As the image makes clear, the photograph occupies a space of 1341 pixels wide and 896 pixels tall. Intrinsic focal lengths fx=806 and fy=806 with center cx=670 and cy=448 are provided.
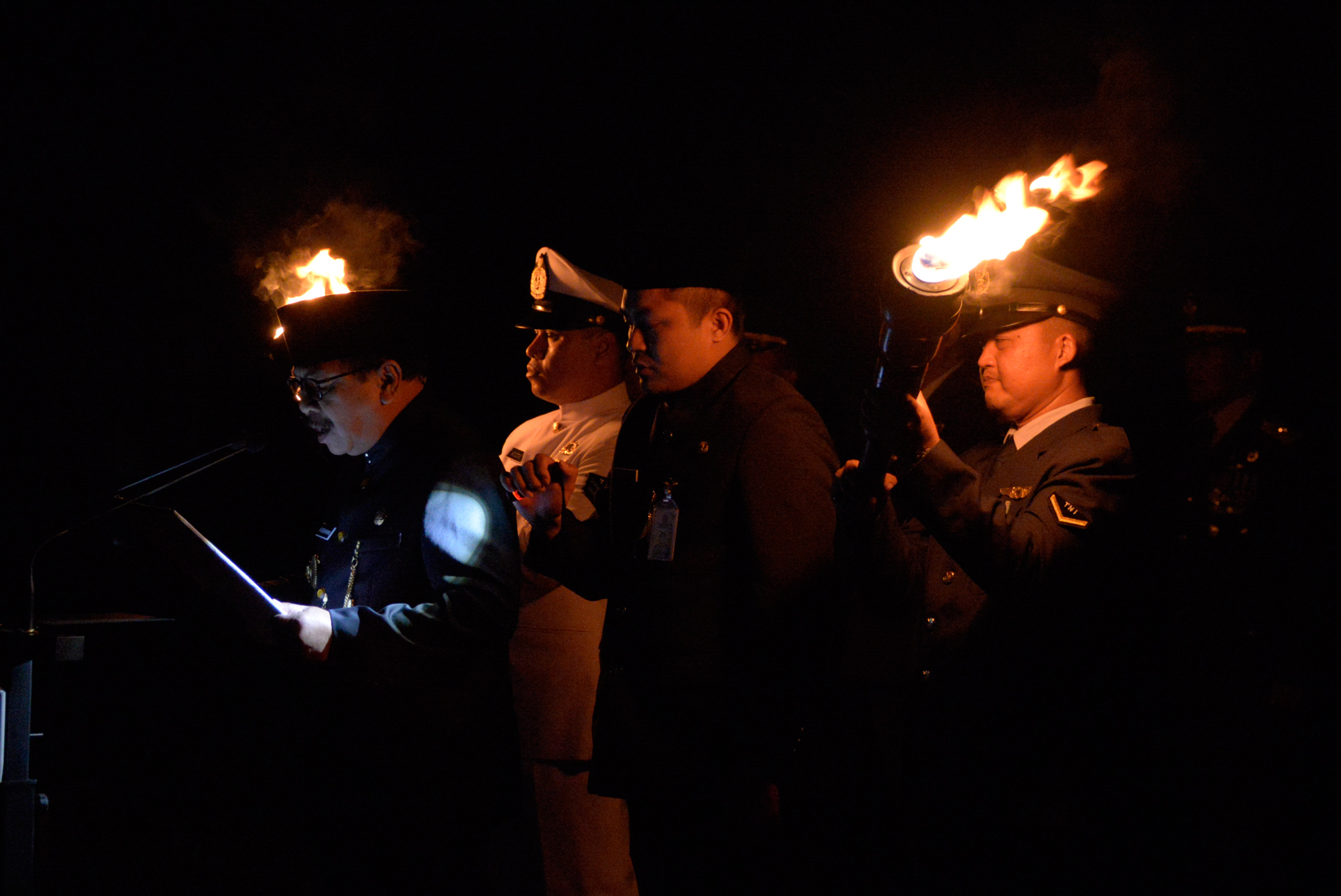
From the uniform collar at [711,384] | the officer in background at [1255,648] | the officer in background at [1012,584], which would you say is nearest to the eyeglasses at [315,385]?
the uniform collar at [711,384]

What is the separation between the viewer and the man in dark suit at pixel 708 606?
7.00ft

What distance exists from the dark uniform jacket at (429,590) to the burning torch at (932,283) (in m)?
1.16

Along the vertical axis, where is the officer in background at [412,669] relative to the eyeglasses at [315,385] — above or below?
below

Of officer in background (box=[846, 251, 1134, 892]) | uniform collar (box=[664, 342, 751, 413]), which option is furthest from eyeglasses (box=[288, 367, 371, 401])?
officer in background (box=[846, 251, 1134, 892])

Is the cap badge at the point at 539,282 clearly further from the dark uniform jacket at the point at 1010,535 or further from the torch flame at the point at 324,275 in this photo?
the dark uniform jacket at the point at 1010,535

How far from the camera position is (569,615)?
314 centimetres

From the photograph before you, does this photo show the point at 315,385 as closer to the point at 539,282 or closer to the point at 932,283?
the point at 539,282

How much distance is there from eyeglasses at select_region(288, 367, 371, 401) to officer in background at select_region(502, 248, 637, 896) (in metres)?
0.70

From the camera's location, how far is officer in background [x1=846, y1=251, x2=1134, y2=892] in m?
2.11

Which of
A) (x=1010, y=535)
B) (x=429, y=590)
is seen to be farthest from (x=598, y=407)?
(x=1010, y=535)

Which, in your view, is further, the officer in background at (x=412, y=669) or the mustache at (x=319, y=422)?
the mustache at (x=319, y=422)

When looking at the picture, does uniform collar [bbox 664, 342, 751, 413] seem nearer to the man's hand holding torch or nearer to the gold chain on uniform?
the man's hand holding torch

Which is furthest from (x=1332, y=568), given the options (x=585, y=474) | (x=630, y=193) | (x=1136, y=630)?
(x=630, y=193)

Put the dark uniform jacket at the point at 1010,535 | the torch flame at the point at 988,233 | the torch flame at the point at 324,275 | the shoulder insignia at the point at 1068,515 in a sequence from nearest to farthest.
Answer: the torch flame at the point at 988,233
the dark uniform jacket at the point at 1010,535
the shoulder insignia at the point at 1068,515
the torch flame at the point at 324,275
